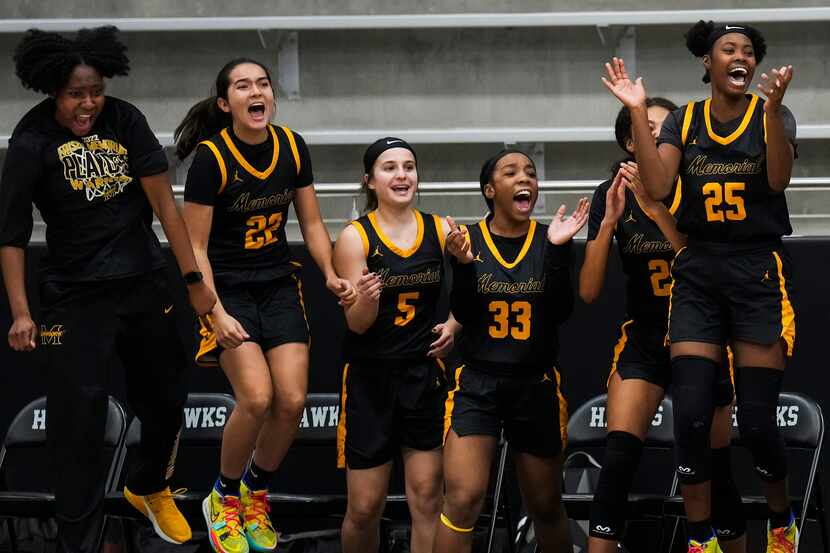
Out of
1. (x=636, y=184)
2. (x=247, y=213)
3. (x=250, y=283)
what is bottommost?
(x=250, y=283)

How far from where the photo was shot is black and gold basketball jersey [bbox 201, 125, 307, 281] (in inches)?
184

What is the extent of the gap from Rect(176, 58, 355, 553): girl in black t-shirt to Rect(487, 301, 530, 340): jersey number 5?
624 mm

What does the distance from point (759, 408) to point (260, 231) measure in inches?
75.7

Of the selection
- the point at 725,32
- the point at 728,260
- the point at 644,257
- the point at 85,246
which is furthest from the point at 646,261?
the point at 85,246

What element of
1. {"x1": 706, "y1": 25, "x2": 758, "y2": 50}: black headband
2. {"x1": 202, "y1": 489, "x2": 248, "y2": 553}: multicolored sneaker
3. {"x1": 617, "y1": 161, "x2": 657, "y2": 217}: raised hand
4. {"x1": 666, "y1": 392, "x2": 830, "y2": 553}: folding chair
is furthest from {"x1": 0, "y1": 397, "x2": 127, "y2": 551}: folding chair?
{"x1": 706, "y1": 25, "x2": 758, "y2": 50}: black headband

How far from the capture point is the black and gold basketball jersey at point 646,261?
4.52m

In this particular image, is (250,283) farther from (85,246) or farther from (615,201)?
(615,201)

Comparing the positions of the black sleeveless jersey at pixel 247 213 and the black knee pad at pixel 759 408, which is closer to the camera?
the black knee pad at pixel 759 408

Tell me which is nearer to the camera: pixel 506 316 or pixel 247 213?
pixel 506 316

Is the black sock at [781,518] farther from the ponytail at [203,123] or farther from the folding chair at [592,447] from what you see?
the ponytail at [203,123]

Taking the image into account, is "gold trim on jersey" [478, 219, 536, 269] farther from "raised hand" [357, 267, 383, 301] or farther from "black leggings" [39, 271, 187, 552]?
"black leggings" [39, 271, 187, 552]

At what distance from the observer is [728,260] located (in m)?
4.10

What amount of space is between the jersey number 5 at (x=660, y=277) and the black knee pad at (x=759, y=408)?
20.2 inches

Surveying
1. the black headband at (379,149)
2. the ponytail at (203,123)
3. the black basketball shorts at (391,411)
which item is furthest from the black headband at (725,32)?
the ponytail at (203,123)
